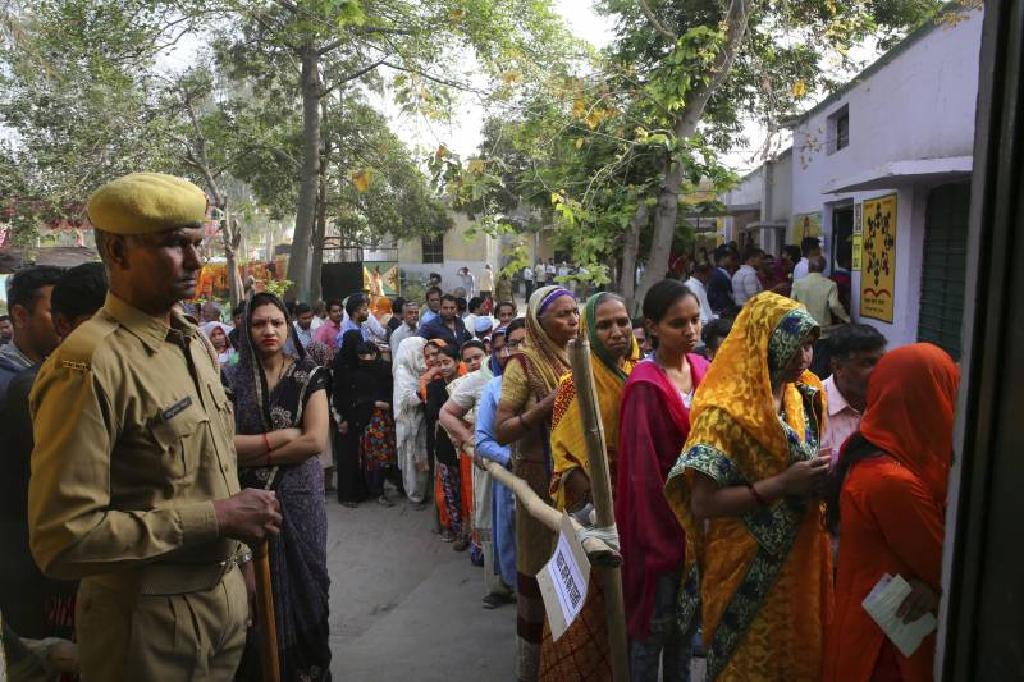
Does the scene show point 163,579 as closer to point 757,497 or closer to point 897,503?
point 757,497

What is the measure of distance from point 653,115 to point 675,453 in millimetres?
5796

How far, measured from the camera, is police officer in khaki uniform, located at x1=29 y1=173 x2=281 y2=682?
1696 millimetres

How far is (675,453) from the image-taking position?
9.59 feet

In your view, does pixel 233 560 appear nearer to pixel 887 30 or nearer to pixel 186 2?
pixel 186 2

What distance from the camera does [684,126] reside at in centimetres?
828

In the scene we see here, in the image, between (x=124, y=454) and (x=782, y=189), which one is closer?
(x=124, y=454)

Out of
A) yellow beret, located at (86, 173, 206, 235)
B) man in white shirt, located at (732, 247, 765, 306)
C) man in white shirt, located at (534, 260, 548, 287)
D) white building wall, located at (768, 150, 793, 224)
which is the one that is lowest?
man in white shirt, located at (534, 260, 548, 287)

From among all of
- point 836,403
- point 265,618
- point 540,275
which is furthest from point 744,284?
point 540,275

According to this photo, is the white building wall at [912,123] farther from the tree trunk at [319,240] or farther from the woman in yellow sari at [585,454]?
the tree trunk at [319,240]

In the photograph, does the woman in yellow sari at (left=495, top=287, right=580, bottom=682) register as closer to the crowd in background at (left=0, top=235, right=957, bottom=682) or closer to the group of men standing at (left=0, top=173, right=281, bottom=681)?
the crowd in background at (left=0, top=235, right=957, bottom=682)

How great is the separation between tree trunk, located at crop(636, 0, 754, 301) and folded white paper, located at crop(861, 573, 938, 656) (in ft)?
19.7

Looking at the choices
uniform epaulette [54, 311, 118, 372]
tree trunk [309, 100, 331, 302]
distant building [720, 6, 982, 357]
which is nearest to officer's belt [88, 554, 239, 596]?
uniform epaulette [54, 311, 118, 372]

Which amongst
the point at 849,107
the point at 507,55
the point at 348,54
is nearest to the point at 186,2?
the point at 348,54

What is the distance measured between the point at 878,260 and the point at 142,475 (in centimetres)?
995
